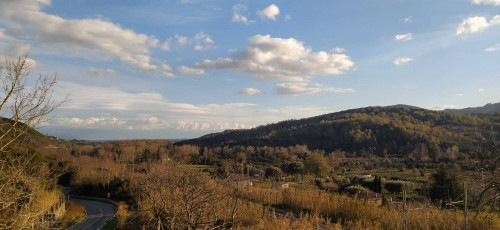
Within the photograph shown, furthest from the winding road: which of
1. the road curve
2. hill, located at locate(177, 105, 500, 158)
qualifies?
hill, located at locate(177, 105, 500, 158)

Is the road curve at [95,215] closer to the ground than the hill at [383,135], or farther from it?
closer to the ground

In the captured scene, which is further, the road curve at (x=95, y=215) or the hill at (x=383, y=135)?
the hill at (x=383, y=135)

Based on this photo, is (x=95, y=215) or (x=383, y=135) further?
(x=383, y=135)

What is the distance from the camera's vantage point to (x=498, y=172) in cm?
738

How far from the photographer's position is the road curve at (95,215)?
26881mm

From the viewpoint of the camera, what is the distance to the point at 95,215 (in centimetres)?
3197

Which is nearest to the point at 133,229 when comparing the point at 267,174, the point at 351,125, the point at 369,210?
the point at 369,210

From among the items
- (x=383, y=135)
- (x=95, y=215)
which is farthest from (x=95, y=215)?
(x=383, y=135)

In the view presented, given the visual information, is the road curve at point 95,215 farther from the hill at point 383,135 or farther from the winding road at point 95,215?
the hill at point 383,135

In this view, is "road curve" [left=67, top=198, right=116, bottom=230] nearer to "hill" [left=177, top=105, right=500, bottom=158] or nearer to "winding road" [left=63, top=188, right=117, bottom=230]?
"winding road" [left=63, top=188, right=117, bottom=230]

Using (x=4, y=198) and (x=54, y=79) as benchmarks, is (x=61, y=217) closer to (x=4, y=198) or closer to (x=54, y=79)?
(x=4, y=198)

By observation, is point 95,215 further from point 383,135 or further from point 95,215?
point 383,135

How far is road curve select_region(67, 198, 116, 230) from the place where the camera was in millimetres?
26881

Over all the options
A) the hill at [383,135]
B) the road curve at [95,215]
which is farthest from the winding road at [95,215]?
the hill at [383,135]
